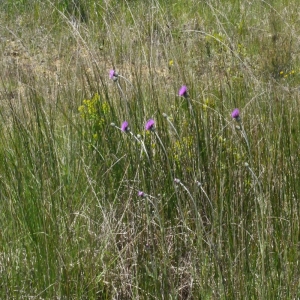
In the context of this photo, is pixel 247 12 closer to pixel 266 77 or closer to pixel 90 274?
pixel 266 77

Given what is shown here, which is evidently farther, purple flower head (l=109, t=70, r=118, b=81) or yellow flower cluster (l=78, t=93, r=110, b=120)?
yellow flower cluster (l=78, t=93, r=110, b=120)

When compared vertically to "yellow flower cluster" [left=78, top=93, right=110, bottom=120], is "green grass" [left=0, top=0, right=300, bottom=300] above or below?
below

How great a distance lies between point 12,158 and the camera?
2.46 meters

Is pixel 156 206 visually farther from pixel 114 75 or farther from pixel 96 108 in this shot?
pixel 96 108

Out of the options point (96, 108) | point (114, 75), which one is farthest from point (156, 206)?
point (96, 108)

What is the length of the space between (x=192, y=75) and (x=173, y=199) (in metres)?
0.74

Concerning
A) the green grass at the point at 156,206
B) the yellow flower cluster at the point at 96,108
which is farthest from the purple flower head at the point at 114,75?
the yellow flower cluster at the point at 96,108

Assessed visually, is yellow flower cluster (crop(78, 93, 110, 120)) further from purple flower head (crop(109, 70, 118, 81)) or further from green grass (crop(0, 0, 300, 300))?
purple flower head (crop(109, 70, 118, 81))

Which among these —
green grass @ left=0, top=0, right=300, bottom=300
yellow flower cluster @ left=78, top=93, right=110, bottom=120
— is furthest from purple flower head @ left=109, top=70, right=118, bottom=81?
yellow flower cluster @ left=78, top=93, right=110, bottom=120

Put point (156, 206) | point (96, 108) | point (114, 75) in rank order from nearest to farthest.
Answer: point (156, 206)
point (114, 75)
point (96, 108)

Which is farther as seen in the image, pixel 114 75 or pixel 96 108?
pixel 96 108

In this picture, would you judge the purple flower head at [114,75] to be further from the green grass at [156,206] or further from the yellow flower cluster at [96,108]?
the yellow flower cluster at [96,108]

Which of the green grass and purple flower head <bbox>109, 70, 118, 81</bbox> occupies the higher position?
purple flower head <bbox>109, 70, 118, 81</bbox>

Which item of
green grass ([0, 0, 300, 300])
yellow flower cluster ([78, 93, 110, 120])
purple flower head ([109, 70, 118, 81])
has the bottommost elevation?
green grass ([0, 0, 300, 300])
